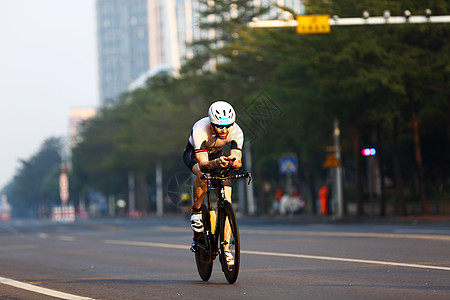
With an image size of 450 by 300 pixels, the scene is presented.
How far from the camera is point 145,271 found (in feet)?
42.3

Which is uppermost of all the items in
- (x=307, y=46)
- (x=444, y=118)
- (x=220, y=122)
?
(x=307, y=46)

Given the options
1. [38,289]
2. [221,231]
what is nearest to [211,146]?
[221,231]

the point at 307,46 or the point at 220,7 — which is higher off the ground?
the point at 220,7

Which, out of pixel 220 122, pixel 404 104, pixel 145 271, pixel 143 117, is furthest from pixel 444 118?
pixel 143 117

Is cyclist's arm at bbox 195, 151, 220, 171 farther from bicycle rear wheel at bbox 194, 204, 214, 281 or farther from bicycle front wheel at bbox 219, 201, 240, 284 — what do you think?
bicycle rear wheel at bbox 194, 204, 214, 281

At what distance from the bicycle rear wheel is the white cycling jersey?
80cm

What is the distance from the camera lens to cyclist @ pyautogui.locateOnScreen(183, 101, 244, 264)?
9.83 m

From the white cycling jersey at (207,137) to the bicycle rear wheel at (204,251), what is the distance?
0.80 metres

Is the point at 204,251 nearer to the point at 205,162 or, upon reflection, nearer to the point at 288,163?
the point at 205,162

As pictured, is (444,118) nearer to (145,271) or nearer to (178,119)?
(145,271)

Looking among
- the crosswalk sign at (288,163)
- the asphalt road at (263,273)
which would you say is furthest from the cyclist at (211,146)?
the crosswalk sign at (288,163)

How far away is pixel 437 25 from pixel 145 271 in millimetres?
18955

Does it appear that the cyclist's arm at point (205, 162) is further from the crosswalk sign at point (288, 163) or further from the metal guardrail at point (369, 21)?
the crosswalk sign at point (288, 163)

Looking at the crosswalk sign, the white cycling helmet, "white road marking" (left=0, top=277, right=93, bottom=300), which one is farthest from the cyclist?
the crosswalk sign
